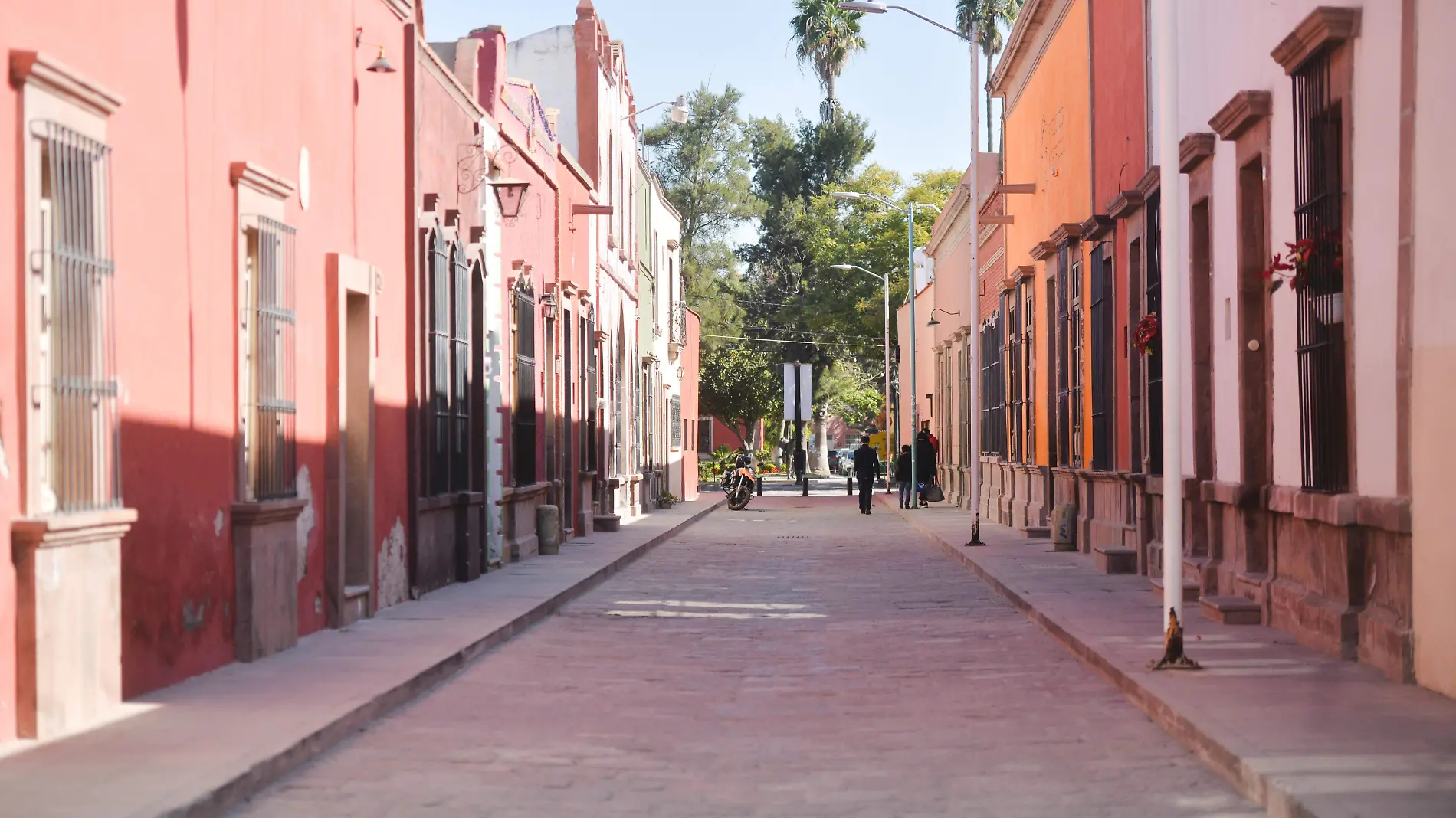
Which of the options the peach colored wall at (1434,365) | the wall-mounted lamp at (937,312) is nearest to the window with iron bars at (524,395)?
the peach colored wall at (1434,365)

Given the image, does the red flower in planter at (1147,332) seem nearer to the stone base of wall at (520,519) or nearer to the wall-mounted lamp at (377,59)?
the wall-mounted lamp at (377,59)

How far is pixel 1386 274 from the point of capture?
10.7 meters

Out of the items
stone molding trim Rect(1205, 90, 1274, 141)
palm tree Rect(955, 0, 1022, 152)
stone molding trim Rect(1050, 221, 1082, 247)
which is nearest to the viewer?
stone molding trim Rect(1205, 90, 1274, 141)

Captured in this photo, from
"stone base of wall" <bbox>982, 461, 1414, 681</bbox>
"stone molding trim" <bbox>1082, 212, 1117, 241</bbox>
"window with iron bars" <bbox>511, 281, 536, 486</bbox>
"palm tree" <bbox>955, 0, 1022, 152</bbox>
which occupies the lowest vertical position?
"stone base of wall" <bbox>982, 461, 1414, 681</bbox>

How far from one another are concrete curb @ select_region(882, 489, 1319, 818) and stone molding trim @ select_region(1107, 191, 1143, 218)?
19.4 feet

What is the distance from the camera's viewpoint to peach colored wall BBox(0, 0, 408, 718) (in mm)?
9031

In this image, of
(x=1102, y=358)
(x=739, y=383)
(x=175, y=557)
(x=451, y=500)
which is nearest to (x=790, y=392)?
(x=739, y=383)

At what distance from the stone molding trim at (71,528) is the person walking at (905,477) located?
31456 millimetres

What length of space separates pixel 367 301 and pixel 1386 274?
818 centimetres

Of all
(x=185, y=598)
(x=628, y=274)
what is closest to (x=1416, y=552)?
(x=185, y=598)

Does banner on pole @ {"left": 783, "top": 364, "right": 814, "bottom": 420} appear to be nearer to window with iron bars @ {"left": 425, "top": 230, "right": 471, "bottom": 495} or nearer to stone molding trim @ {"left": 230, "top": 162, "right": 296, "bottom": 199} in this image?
→ window with iron bars @ {"left": 425, "top": 230, "right": 471, "bottom": 495}

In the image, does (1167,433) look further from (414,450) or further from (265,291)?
(414,450)

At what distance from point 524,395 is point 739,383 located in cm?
5736

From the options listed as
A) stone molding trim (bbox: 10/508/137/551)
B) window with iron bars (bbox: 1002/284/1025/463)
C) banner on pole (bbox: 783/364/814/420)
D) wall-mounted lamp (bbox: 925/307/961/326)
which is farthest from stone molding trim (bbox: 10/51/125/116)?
banner on pole (bbox: 783/364/814/420)
